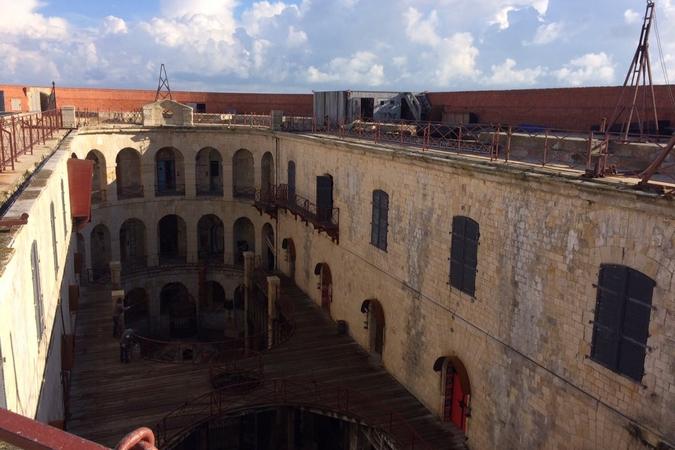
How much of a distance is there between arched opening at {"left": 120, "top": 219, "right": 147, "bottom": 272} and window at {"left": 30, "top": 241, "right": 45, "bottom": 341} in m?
22.3

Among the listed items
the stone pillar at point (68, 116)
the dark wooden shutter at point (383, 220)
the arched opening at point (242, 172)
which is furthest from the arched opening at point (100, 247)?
the dark wooden shutter at point (383, 220)

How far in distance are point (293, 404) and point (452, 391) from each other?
14.1ft

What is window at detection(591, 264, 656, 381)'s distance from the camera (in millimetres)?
9742

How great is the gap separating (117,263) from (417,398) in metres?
15.3

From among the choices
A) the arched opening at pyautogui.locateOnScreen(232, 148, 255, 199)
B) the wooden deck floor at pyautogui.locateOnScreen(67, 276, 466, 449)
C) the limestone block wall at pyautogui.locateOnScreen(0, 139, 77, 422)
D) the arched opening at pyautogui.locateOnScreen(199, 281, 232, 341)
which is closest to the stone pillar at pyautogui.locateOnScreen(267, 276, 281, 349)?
the wooden deck floor at pyautogui.locateOnScreen(67, 276, 466, 449)

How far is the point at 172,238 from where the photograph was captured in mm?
35031

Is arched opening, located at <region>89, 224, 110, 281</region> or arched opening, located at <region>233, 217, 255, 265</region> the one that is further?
arched opening, located at <region>233, 217, 255, 265</region>

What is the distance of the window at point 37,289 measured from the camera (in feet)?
31.7

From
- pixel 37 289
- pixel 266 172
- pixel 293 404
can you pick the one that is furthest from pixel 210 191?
pixel 37 289

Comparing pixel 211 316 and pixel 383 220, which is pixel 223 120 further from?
pixel 383 220

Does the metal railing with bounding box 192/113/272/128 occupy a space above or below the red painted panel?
above

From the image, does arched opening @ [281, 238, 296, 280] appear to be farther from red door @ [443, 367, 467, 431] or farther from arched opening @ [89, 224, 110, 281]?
red door @ [443, 367, 467, 431]

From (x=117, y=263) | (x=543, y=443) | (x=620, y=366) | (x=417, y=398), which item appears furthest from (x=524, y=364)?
(x=117, y=263)

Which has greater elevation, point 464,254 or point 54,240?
point 54,240
